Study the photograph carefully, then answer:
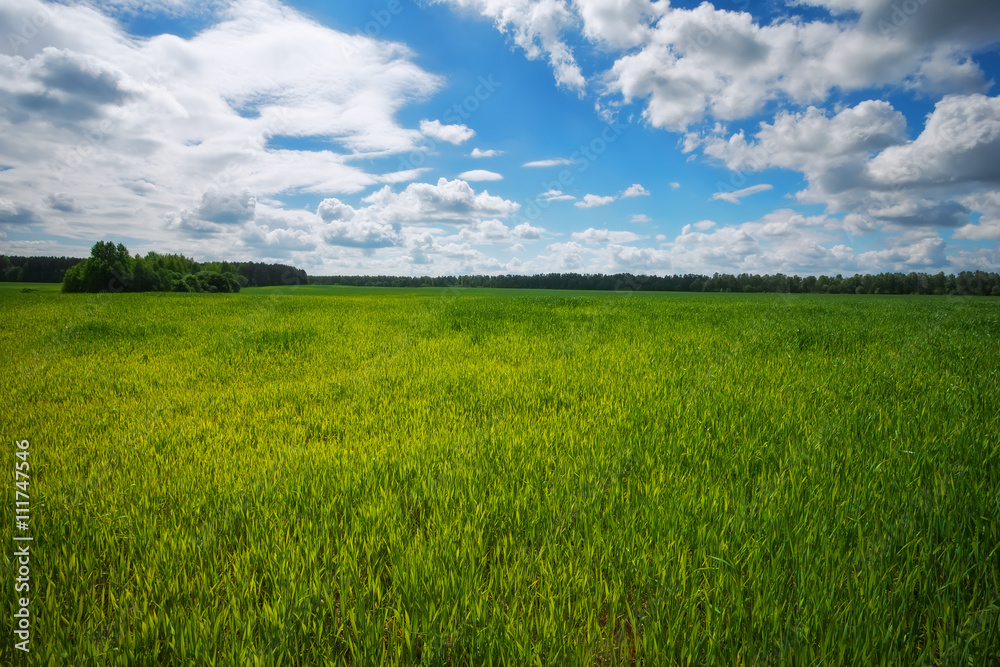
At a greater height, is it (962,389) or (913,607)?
(962,389)

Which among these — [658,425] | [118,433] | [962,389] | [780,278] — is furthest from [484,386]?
[780,278]

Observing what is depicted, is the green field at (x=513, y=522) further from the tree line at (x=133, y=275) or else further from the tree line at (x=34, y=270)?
the tree line at (x=34, y=270)

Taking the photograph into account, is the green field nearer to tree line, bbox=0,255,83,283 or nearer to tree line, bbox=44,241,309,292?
tree line, bbox=44,241,309,292

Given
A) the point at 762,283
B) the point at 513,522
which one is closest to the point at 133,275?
the point at 513,522

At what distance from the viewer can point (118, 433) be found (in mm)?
4883

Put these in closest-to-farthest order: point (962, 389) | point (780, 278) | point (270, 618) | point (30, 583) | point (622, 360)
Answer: point (270, 618) < point (30, 583) < point (962, 389) < point (622, 360) < point (780, 278)

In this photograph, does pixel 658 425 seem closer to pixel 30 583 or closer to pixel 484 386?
pixel 484 386

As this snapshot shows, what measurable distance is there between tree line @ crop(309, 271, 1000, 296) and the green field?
110 m

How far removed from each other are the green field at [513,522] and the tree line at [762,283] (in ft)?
361

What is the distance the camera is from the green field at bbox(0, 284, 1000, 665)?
6.87ft

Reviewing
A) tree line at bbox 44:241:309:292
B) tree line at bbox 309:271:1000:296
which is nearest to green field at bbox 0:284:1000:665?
tree line at bbox 44:241:309:292

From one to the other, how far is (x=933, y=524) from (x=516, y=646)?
9.98 ft

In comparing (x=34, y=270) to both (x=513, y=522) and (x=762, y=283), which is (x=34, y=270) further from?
(x=762, y=283)

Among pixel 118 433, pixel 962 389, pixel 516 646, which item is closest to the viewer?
pixel 516 646
